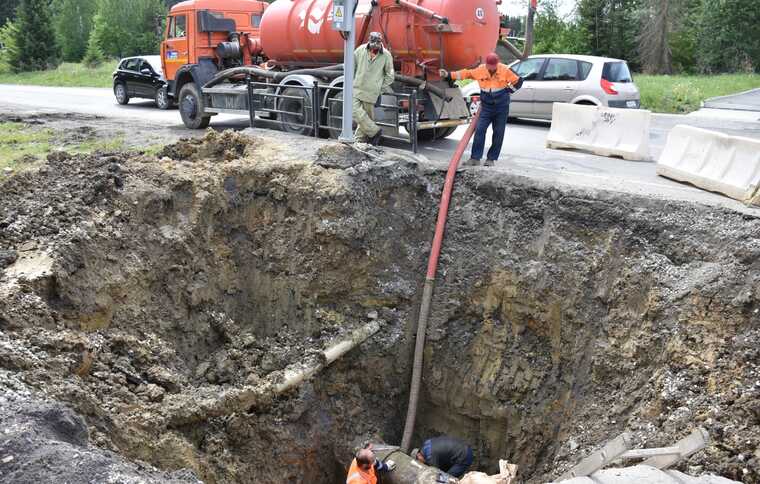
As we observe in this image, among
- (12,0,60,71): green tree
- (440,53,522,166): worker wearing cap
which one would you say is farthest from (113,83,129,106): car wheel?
(12,0,60,71): green tree

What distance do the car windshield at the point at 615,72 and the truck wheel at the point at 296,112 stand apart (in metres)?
7.05

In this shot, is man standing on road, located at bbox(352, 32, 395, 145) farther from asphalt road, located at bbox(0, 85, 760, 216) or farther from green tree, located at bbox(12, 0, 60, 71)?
green tree, located at bbox(12, 0, 60, 71)

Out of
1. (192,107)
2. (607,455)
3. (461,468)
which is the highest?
(192,107)

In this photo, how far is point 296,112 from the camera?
11508mm

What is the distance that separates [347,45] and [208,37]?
6025 millimetres

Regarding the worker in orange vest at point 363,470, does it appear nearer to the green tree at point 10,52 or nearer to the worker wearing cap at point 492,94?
the worker wearing cap at point 492,94

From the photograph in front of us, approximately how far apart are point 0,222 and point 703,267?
7022mm

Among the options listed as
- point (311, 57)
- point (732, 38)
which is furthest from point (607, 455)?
point (732, 38)

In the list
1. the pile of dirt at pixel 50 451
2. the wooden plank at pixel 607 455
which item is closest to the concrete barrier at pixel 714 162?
the wooden plank at pixel 607 455

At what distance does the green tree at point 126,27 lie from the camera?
4247cm

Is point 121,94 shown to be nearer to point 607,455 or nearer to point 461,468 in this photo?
point 461,468

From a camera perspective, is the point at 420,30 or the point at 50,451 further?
the point at 420,30

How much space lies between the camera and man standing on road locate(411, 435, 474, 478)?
7.12 metres

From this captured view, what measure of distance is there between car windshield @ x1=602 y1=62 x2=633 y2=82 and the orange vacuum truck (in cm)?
356
